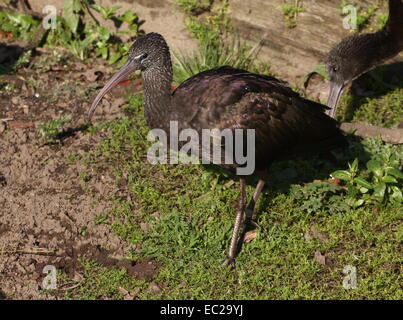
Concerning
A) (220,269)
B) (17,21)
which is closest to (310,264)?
(220,269)

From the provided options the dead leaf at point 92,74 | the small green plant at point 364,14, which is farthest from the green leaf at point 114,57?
the small green plant at point 364,14

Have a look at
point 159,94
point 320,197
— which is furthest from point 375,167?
point 159,94

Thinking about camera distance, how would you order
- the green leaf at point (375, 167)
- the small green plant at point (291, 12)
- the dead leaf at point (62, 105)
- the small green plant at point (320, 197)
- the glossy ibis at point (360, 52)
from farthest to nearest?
the small green plant at point (291, 12) → the dead leaf at point (62, 105) → the glossy ibis at point (360, 52) → the small green plant at point (320, 197) → the green leaf at point (375, 167)

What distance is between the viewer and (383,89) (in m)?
7.56

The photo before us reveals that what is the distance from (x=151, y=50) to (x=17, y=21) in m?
3.52

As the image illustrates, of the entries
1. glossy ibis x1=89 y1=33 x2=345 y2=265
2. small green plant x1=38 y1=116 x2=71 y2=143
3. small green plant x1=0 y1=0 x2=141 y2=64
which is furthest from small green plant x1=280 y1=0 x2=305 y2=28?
small green plant x1=38 y1=116 x2=71 y2=143

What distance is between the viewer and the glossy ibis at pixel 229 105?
5.34 meters

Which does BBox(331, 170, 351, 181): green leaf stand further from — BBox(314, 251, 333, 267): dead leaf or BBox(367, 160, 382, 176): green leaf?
BBox(314, 251, 333, 267): dead leaf

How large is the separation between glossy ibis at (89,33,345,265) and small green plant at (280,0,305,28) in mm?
→ 1963

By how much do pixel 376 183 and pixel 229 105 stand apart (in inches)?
63.3

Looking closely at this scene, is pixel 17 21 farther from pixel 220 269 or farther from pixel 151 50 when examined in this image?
pixel 220 269

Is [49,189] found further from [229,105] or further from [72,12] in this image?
[72,12]

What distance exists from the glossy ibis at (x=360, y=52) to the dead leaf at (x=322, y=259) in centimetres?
185

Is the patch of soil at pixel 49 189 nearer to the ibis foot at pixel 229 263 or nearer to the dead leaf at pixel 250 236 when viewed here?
the ibis foot at pixel 229 263
